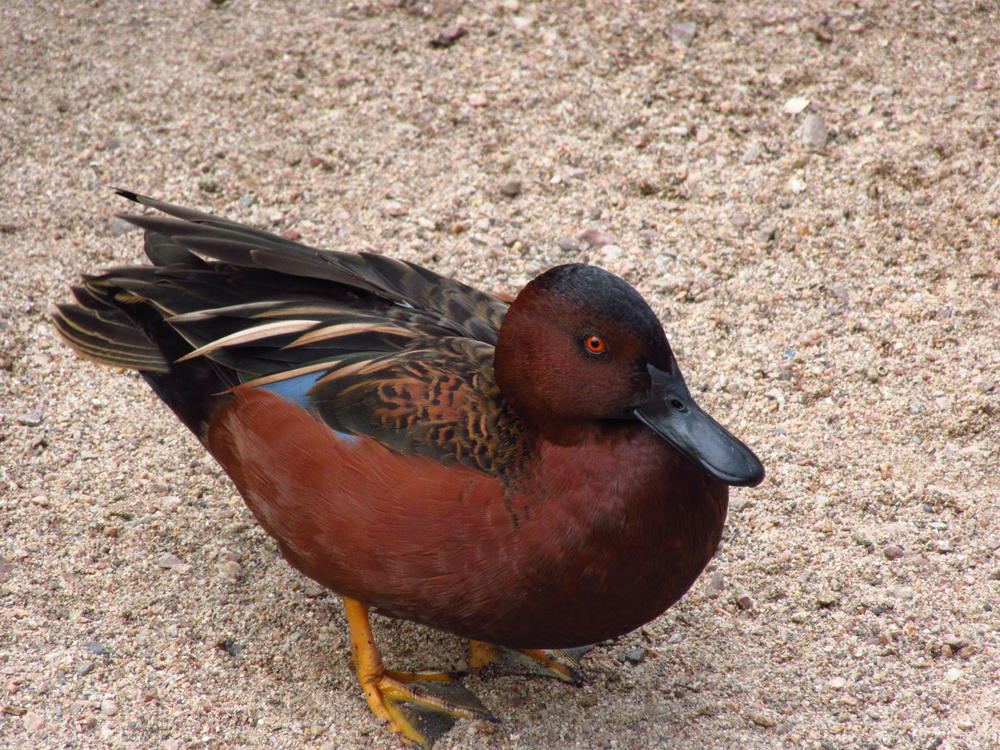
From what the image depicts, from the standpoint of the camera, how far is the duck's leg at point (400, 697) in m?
3.16

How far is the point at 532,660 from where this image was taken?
3426mm

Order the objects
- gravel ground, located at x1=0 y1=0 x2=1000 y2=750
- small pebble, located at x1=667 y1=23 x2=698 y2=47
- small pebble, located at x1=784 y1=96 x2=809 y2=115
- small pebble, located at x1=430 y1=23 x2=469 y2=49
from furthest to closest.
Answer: small pebble, located at x1=430 y1=23 x2=469 y2=49, small pebble, located at x1=667 y1=23 x2=698 y2=47, small pebble, located at x1=784 y1=96 x2=809 y2=115, gravel ground, located at x1=0 y1=0 x2=1000 y2=750

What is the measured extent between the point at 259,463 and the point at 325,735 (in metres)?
0.74

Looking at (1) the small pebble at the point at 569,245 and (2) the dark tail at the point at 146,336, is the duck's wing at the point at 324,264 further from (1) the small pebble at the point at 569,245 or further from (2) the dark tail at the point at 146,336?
(1) the small pebble at the point at 569,245

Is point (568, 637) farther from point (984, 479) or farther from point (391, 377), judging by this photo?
point (984, 479)

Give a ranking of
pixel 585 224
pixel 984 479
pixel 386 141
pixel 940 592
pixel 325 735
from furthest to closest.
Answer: pixel 386 141, pixel 585 224, pixel 984 479, pixel 940 592, pixel 325 735

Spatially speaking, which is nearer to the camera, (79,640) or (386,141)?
(79,640)

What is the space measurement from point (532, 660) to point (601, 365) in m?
1.08

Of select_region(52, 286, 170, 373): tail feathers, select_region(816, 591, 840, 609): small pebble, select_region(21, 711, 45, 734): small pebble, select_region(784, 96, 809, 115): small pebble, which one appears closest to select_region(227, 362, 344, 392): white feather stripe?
select_region(52, 286, 170, 373): tail feathers

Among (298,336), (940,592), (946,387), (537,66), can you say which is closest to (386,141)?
(537,66)

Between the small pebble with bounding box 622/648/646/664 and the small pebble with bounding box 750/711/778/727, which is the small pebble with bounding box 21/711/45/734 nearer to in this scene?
the small pebble with bounding box 622/648/646/664

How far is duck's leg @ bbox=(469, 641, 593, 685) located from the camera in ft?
11.0

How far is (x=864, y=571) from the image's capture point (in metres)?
3.47

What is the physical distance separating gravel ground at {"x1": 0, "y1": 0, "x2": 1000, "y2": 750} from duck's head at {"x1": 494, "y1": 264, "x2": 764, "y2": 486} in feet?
2.81
